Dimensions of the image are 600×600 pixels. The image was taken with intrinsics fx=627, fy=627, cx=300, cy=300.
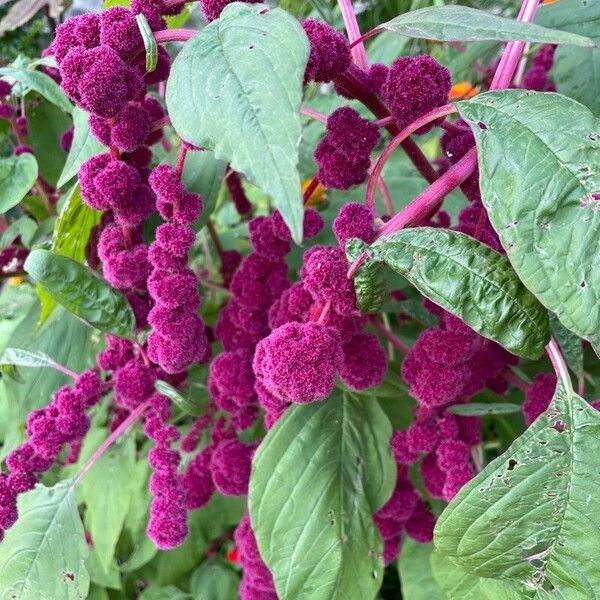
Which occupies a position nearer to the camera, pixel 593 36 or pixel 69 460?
pixel 593 36

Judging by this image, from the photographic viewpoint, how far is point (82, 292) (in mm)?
576

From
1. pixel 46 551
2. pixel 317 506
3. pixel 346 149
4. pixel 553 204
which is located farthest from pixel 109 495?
pixel 553 204

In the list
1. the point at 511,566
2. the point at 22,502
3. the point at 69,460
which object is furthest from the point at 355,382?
the point at 69,460

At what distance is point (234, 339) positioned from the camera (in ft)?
2.07

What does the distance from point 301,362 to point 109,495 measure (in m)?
0.51

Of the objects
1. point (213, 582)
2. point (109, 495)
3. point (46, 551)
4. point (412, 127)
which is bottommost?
point (213, 582)

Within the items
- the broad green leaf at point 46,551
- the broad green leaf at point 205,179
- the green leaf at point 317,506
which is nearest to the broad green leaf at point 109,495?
the broad green leaf at point 46,551

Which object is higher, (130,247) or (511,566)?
(130,247)

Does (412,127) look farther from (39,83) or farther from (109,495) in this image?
(109,495)

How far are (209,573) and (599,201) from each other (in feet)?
2.85

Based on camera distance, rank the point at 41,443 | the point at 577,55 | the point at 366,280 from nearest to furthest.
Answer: the point at 366,280
the point at 41,443
the point at 577,55

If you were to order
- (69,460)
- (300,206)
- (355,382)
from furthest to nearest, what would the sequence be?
(69,460) → (355,382) → (300,206)

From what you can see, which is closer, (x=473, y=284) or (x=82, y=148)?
(x=473, y=284)

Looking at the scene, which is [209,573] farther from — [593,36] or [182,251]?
[593,36]
